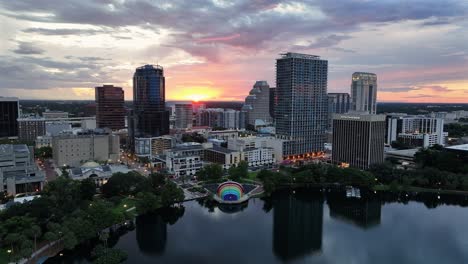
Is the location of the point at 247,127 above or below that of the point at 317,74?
below

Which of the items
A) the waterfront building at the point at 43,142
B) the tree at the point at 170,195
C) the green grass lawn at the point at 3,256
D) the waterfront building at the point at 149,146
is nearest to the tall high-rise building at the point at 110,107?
the waterfront building at the point at 43,142

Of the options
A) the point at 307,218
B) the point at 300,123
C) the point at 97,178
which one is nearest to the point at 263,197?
the point at 307,218

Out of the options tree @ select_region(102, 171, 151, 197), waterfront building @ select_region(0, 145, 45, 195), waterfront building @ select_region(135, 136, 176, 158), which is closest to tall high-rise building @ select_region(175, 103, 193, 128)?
waterfront building @ select_region(135, 136, 176, 158)

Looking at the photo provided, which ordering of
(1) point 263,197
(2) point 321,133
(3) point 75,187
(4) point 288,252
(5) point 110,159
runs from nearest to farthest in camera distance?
(4) point 288,252
(3) point 75,187
(1) point 263,197
(5) point 110,159
(2) point 321,133

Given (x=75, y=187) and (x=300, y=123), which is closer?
(x=75, y=187)

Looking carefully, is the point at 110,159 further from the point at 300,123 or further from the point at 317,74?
the point at 317,74

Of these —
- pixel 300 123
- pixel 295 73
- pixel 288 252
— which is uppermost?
pixel 295 73
